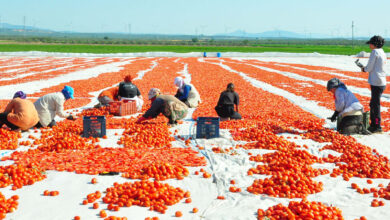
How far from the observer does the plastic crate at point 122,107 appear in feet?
40.0

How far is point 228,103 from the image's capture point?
11.1m

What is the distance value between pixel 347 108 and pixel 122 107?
6.89 meters

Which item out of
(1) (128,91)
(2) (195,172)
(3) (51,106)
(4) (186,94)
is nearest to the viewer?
(2) (195,172)

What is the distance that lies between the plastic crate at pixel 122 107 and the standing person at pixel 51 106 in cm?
232

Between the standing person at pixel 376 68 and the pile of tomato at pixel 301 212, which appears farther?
the standing person at pixel 376 68

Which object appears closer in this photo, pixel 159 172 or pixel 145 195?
pixel 145 195

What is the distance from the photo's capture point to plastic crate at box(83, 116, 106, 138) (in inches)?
362

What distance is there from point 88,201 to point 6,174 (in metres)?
1.88

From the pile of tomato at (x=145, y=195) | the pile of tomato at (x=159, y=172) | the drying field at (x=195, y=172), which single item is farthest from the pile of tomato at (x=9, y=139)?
the pile of tomato at (x=145, y=195)

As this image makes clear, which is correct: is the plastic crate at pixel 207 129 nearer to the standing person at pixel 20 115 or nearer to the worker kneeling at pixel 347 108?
the worker kneeling at pixel 347 108

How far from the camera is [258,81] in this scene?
2456cm

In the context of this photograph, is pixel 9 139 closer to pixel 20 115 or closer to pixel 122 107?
pixel 20 115

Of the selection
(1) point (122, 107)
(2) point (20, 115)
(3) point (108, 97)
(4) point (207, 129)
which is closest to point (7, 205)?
(2) point (20, 115)

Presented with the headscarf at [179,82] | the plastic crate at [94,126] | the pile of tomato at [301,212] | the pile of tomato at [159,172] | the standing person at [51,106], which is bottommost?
the pile of tomato at [301,212]
